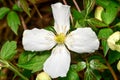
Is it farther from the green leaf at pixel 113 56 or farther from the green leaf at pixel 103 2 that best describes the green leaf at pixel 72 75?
the green leaf at pixel 103 2

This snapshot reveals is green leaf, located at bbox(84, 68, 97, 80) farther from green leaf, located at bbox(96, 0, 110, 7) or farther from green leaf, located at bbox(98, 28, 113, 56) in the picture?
green leaf, located at bbox(96, 0, 110, 7)

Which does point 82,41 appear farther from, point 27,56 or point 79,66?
point 27,56

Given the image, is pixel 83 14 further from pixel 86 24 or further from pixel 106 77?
pixel 106 77

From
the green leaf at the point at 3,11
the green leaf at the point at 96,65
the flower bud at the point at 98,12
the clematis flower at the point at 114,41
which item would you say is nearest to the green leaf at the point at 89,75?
the green leaf at the point at 96,65

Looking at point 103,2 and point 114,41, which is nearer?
point 114,41

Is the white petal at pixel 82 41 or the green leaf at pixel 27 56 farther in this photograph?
the green leaf at pixel 27 56

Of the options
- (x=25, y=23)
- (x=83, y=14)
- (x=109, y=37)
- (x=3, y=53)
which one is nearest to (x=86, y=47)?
(x=109, y=37)

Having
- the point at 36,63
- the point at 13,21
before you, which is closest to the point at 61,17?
the point at 36,63
